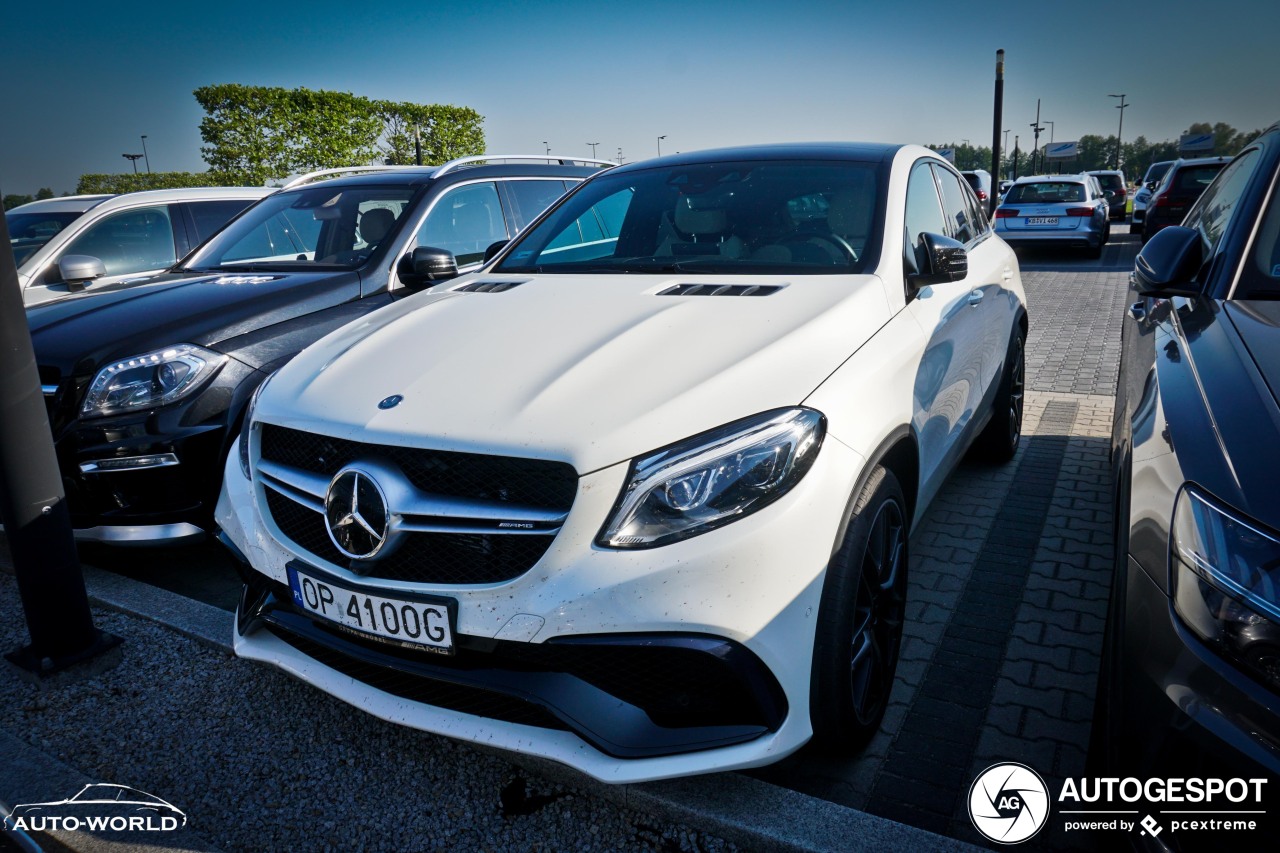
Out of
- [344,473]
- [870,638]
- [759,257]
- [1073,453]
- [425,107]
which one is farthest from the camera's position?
[425,107]

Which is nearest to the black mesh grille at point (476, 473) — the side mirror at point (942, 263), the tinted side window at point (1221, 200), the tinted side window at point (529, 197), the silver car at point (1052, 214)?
the side mirror at point (942, 263)

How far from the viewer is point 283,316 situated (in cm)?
402

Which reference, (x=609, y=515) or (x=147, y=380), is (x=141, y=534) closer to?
(x=147, y=380)

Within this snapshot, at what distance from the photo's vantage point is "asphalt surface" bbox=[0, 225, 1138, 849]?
2.35m

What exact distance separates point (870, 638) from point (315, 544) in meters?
1.52

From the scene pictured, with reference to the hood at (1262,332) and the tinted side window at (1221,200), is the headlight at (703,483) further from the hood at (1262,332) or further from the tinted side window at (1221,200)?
the tinted side window at (1221,200)

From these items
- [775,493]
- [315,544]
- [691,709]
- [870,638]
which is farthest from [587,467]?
[870,638]

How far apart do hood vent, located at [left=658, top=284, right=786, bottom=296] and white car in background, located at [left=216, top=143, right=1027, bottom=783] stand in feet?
0.04

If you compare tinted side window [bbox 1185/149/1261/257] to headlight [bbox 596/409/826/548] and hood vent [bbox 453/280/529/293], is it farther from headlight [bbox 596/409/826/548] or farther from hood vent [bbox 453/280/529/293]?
hood vent [bbox 453/280/529/293]

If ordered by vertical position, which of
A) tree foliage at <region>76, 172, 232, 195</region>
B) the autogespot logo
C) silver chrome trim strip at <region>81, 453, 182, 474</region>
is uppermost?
tree foliage at <region>76, 172, 232, 195</region>

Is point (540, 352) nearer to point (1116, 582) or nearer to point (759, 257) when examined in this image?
point (759, 257)

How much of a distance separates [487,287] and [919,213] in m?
1.68

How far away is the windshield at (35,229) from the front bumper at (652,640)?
5.99 meters

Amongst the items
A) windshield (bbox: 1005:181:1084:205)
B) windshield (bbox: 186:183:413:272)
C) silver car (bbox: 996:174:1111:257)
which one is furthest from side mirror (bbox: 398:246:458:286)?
windshield (bbox: 1005:181:1084:205)
